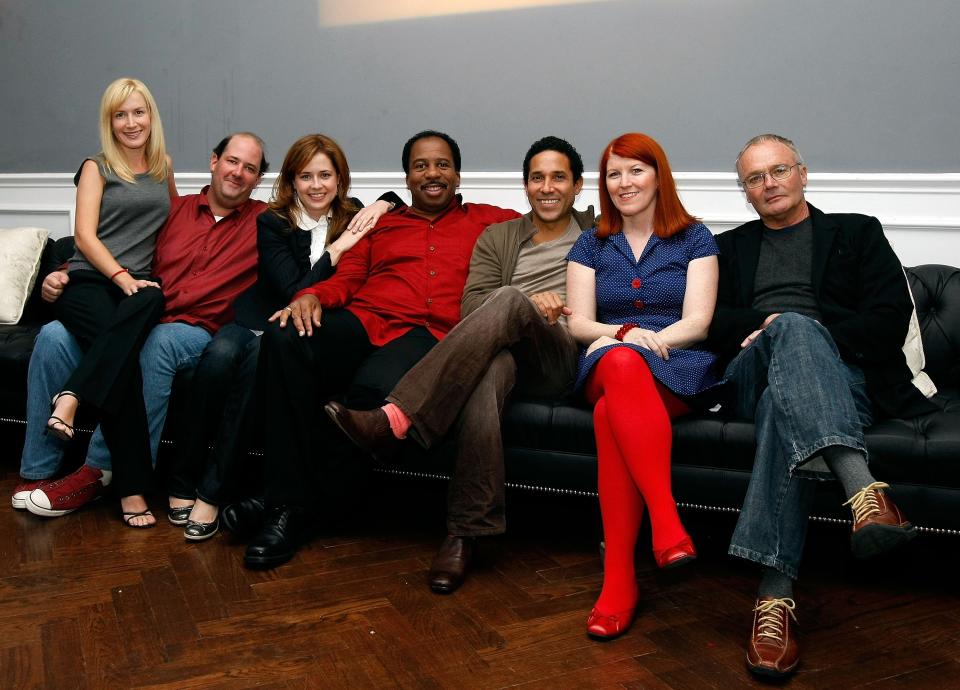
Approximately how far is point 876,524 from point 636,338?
2.65ft

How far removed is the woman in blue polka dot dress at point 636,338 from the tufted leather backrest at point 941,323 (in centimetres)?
75

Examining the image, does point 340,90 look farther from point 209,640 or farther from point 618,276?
point 209,640

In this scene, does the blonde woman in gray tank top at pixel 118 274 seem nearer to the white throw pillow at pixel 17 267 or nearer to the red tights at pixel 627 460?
the white throw pillow at pixel 17 267

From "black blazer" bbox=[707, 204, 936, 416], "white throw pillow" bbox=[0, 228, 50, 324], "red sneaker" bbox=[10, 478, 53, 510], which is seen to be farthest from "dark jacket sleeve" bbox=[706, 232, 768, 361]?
"white throw pillow" bbox=[0, 228, 50, 324]

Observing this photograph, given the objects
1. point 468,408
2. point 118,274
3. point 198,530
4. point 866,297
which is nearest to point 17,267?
point 118,274

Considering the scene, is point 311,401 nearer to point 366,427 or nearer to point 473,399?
point 366,427

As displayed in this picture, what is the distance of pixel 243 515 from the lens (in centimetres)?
245

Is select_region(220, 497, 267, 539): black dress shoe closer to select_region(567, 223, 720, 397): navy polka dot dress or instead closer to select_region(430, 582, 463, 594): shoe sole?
select_region(430, 582, 463, 594): shoe sole

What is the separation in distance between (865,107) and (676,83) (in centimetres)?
65

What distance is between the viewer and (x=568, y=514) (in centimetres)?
280

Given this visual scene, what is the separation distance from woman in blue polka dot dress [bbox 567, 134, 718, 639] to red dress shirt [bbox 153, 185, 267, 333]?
1.16m

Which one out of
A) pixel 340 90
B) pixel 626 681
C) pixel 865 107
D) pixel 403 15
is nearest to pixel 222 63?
pixel 340 90

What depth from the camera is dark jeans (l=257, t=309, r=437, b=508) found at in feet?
7.70

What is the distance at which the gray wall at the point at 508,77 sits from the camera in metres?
2.97
